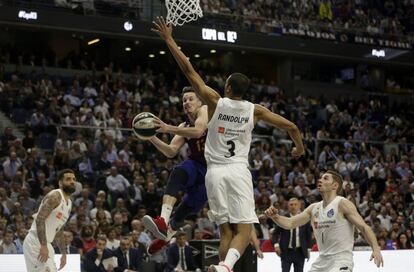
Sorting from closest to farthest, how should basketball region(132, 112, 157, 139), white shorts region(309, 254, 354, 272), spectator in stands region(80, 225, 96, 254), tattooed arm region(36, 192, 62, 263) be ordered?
basketball region(132, 112, 157, 139), white shorts region(309, 254, 354, 272), tattooed arm region(36, 192, 62, 263), spectator in stands region(80, 225, 96, 254)

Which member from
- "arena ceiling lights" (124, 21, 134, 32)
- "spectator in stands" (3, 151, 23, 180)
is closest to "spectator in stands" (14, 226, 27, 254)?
"spectator in stands" (3, 151, 23, 180)

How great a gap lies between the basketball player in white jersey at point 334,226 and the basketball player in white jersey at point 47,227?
265 centimetres

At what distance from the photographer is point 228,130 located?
790cm

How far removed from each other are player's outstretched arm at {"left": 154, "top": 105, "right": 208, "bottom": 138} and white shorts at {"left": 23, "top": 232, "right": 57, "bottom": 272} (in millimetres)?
2729

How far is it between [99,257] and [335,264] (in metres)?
5.43

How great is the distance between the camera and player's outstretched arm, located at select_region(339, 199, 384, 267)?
9.16 metres

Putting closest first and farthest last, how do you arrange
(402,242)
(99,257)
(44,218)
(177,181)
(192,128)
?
(192,128)
(177,181)
(44,218)
(99,257)
(402,242)

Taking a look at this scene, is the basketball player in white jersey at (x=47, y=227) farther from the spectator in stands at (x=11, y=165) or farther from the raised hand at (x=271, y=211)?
the spectator in stands at (x=11, y=165)

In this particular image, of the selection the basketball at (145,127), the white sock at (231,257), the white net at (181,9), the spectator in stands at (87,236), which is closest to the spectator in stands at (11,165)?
the spectator in stands at (87,236)

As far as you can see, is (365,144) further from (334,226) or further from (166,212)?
(166,212)

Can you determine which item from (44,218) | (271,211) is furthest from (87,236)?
(271,211)

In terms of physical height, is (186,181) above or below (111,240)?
above

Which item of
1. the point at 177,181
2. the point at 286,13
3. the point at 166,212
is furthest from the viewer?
the point at 286,13

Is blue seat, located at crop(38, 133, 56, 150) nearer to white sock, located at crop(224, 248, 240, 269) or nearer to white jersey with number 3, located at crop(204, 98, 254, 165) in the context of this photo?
white jersey with number 3, located at crop(204, 98, 254, 165)
